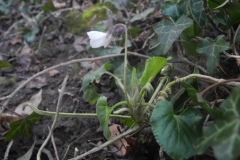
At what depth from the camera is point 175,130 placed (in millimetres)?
758

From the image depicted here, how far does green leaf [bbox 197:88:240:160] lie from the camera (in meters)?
0.50

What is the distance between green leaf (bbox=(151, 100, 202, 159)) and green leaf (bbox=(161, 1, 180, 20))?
19.0 inches

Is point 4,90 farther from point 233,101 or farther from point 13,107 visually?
point 233,101

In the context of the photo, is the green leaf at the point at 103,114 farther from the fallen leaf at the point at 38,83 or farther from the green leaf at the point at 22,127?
the fallen leaf at the point at 38,83

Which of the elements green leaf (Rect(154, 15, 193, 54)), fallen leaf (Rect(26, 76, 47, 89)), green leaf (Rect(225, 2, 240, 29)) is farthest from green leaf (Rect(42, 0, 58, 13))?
green leaf (Rect(225, 2, 240, 29))

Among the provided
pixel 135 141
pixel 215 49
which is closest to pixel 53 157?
pixel 135 141

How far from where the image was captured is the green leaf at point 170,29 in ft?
3.56

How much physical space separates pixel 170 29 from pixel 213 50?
196 millimetres

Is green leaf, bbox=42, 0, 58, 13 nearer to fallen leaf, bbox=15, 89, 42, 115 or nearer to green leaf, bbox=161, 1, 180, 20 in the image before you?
fallen leaf, bbox=15, 89, 42, 115

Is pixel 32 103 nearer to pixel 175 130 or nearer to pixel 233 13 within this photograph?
pixel 175 130

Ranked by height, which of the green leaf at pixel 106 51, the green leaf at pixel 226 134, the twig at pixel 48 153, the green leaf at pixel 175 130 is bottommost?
the twig at pixel 48 153

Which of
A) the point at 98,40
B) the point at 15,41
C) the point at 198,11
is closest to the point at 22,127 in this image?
the point at 98,40

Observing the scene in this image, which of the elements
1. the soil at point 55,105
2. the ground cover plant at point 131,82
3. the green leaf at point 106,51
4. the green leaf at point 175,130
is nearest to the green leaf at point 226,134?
the ground cover plant at point 131,82

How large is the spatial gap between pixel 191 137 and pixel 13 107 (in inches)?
37.2
